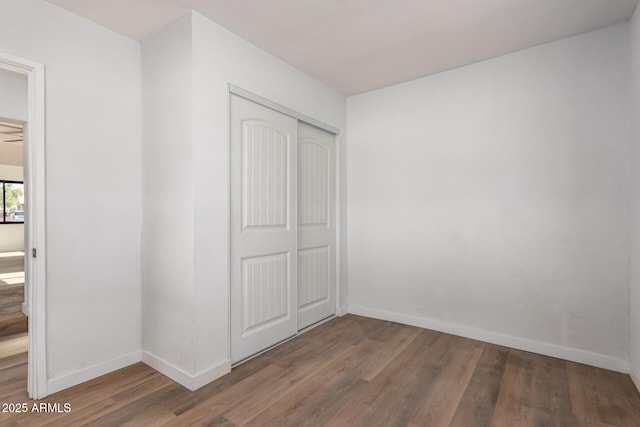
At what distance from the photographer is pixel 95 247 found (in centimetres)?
228

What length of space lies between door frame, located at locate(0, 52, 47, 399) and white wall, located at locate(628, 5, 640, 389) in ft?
12.7

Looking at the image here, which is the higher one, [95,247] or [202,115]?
[202,115]

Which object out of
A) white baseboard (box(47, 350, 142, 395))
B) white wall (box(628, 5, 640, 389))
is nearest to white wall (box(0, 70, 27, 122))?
white baseboard (box(47, 350, 142, 395))

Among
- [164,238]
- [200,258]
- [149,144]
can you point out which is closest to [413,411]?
[200,258]

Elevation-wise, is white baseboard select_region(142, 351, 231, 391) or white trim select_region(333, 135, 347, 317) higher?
white trim select_region(333, 135, 347, 317)

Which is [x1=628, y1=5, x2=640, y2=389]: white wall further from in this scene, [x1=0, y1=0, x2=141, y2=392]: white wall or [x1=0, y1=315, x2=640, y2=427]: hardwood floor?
[x1=0, y1=0, x2=141, y2=392]: white wall

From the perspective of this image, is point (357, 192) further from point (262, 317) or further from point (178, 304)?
point (178, 304)

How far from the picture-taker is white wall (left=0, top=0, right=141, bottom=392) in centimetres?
207

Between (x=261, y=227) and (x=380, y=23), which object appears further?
(x=261, y=227)

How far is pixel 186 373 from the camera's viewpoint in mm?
2131

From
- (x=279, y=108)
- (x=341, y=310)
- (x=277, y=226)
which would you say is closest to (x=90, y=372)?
(x=277, y=226)

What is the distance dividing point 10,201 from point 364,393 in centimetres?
1089

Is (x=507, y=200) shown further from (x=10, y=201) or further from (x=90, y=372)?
(x=10, y=201)

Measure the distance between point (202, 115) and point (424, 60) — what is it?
2.05 meters
